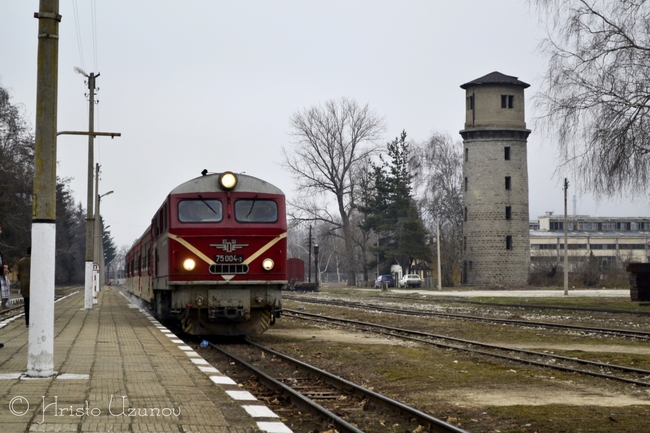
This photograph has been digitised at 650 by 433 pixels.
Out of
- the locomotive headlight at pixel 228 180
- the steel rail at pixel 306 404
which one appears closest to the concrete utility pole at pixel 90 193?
the locomotive headlight at pixel 228 180

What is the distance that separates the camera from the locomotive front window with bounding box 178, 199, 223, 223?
648 inches

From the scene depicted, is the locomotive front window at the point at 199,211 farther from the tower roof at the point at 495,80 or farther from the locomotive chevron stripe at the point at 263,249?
the tower roof at the point at 495,80

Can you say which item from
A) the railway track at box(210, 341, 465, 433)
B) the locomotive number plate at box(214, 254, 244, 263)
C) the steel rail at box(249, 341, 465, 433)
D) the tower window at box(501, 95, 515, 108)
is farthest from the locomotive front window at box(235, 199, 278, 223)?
the tower window at box(501, 95, 515, 108)

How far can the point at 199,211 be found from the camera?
652 inches

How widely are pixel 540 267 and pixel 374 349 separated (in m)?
56.3

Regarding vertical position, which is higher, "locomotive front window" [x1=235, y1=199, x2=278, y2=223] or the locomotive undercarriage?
"locomotive front window" [x1=235, y1=199, x2=278, y2=223]

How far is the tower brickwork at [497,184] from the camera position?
67500mm

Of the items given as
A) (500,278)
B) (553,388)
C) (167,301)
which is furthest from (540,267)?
(553,388)

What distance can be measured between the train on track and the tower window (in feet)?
176

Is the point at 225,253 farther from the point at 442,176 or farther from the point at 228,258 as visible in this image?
the point at 442,176

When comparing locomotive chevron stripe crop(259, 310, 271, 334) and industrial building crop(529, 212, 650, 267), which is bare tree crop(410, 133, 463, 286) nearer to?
industrial building crop(529, 212, 650, 267)

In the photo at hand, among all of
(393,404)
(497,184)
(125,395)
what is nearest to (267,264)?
(393,404)

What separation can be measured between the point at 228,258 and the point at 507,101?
5537 cm

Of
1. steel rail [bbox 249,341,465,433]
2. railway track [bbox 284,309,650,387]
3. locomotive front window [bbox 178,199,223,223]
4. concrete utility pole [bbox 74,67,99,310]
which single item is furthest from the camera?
concrete utility pole [bbox 74,67,99,310]
